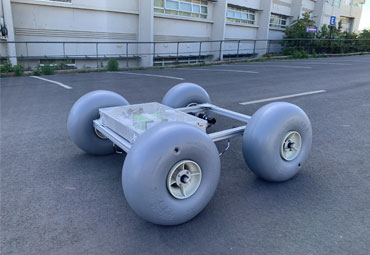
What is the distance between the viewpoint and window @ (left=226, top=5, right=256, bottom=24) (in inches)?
905

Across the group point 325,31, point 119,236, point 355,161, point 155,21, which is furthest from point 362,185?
point 325,31

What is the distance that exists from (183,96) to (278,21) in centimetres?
2750

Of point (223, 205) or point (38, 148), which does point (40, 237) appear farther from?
point (38, 148)

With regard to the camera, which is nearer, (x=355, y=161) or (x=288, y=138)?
(x=288, y=138)

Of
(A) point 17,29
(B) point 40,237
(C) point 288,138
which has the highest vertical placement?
(A) point 17,29

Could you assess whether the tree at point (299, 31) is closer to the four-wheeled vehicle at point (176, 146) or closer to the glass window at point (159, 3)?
the glass window at point (159, 3)

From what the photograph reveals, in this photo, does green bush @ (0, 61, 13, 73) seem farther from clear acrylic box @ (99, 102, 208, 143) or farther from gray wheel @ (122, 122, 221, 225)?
gray wheel @ (122, 122, 221, 225)

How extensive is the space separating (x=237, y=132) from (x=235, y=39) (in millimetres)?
21913

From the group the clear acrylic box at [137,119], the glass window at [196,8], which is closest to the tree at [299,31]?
the glass window at [196,8]

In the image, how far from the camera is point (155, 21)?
17.8 metres

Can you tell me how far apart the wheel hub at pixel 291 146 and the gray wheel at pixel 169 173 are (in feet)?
3.07

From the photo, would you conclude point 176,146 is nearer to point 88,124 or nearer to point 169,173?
point 169,173

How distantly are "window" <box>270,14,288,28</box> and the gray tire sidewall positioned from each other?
2570 centimetres

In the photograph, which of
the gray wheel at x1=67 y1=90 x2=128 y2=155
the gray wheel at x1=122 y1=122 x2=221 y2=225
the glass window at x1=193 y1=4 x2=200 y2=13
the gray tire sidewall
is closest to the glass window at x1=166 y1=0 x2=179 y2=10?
the glass window at x1=193 y1=4 x2=200 y2=13
